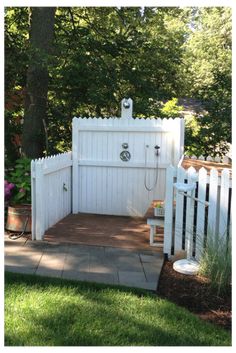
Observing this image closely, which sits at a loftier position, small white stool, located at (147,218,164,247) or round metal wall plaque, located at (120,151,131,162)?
round metal wall plaque, located at (120,151,131,162)

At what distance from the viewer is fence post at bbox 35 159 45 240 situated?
5.39 m

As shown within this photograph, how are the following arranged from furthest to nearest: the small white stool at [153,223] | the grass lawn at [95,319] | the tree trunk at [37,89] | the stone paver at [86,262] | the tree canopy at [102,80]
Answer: the tree canopy at [102,80], the tree trunk at [37,89], the small white stool at [153,223], the stone paver at [86,262], the grass lawn at [95,319]

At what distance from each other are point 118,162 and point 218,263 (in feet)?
11.5

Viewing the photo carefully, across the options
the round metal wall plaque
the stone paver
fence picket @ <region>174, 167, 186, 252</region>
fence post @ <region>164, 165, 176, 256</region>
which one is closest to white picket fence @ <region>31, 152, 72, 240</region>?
the stone paver

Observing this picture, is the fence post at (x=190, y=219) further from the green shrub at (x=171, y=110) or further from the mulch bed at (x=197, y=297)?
the green shrub at (x=171, y=110)

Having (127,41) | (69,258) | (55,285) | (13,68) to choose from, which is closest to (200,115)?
(127,41)

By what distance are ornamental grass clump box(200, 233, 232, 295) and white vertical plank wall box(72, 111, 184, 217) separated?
294 centimetres

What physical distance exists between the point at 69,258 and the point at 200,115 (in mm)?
6302

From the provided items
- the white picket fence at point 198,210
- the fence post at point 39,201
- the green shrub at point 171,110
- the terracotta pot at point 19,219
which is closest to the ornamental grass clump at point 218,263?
the white picket fence at point 198,210

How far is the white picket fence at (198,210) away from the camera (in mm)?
4463

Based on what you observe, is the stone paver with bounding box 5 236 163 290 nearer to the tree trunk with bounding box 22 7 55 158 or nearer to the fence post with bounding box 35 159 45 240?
the fence post with bounding box 35 159 45 240

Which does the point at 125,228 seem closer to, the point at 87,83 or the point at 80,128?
the point at 80,128

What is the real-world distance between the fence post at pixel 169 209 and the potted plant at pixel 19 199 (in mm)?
1946
